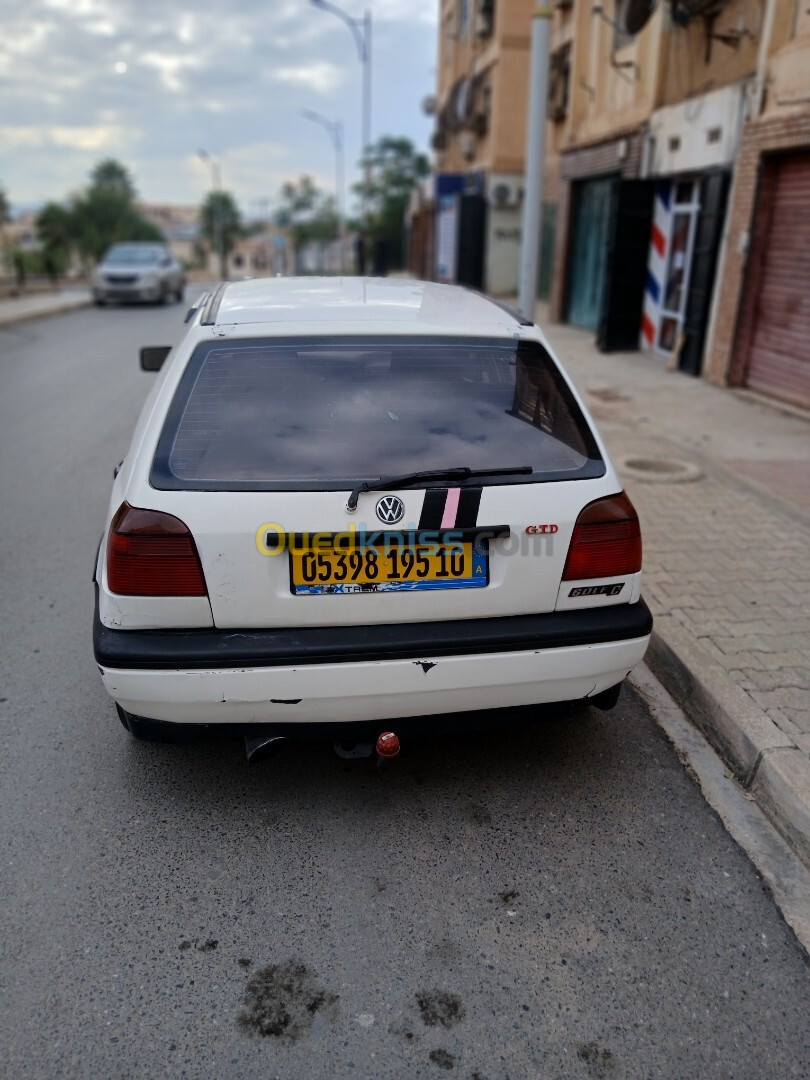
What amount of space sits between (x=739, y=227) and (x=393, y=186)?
157 feet

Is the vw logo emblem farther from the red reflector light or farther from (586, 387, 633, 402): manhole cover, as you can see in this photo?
(586, 387, 633, 402): manhole cover

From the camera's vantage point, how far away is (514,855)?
289 centimetres

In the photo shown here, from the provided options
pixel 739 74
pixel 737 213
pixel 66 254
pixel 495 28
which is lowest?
pixel 66 254

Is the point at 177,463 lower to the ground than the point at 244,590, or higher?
higher

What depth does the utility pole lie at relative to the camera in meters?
9.84

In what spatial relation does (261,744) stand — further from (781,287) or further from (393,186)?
(393,186)

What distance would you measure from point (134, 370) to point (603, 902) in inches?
461

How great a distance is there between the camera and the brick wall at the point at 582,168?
13.6 m

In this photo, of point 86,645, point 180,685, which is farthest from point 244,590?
point 86,645

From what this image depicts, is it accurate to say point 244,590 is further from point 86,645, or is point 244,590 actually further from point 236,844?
point 86,645

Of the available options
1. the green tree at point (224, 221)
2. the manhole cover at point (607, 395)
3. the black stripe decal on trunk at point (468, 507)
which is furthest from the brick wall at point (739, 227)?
the green tree at point (224, 221)

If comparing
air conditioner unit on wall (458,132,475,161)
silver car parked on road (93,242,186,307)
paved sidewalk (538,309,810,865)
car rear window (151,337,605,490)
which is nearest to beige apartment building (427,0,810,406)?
paved sidewalk (538,309,810,865)

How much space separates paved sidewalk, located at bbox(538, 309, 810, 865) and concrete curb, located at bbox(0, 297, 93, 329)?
15258mm

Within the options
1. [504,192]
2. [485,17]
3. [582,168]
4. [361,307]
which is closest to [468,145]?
[485,17]
